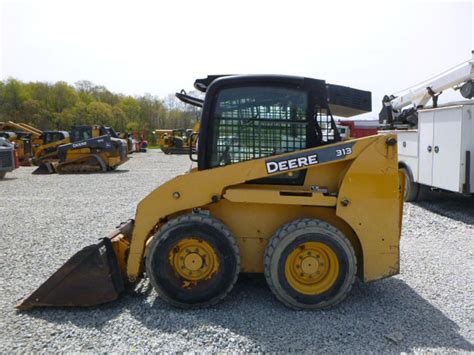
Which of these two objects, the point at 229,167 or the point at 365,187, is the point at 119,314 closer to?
the point at 229,167

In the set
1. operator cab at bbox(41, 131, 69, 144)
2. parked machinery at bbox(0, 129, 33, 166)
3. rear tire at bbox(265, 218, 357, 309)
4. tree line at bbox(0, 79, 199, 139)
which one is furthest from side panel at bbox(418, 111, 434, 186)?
tree line at bbox(0, 79, 199, 139)

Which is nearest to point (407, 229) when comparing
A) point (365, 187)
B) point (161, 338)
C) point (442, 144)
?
point (442, 144)

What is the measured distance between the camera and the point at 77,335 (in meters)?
3.39

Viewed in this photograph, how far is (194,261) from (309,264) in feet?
3.56

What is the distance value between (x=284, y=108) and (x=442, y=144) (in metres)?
5.48

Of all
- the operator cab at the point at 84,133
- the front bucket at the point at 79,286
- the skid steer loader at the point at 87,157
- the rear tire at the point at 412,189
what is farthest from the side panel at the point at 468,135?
the operator cab at the point at 84,133

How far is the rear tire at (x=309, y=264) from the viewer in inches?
147

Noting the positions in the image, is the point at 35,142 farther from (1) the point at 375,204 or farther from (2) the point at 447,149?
(1) the point at 375,204

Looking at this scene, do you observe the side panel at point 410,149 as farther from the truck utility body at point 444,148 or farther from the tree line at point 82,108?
the tree line at point 82,108

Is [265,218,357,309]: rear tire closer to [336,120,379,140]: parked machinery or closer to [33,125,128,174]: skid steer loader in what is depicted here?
[336,120,379,140]: parked machinery

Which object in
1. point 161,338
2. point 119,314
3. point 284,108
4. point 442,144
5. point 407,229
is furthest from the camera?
point 442,144

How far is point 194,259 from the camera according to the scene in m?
3.83

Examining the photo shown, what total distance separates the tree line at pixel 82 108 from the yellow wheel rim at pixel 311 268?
112 feet

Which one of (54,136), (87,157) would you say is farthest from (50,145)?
(87,157)
